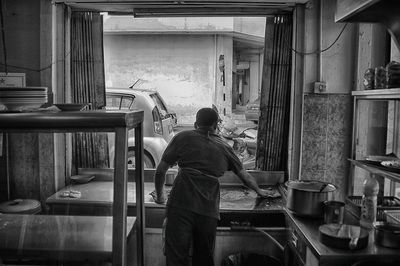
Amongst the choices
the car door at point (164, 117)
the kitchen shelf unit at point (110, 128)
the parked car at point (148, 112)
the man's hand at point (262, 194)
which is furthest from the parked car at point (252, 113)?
the kitchen shelf unit at point (110, 128)

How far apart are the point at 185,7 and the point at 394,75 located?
2.39m

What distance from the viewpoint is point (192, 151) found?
3.55 m

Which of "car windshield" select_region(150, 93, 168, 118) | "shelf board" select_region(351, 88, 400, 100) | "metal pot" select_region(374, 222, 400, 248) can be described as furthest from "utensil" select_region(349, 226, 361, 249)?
"car windshield" select_region(150, 93, 168, 118)

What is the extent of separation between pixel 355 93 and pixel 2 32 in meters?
3.78

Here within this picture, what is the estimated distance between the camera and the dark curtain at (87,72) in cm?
456

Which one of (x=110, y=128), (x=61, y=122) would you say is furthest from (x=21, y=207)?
(x=110, y=128)

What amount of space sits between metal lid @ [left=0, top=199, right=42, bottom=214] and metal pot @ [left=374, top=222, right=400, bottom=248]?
3069 millimetres

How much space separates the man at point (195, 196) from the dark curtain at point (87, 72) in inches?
59.4

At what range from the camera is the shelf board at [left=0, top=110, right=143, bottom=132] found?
6.84ft

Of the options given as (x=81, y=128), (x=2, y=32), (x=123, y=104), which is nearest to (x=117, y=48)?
(x=123, y=104)

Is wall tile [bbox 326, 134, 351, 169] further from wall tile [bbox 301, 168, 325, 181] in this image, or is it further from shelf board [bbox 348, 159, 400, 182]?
shelf board [bbox 348, 159, 400, 182]

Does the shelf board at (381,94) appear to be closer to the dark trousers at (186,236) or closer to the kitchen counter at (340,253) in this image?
the kitchen counter at (340,253)

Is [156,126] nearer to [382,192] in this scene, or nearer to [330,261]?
[382,192]

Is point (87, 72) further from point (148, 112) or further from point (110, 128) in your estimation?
point (110, 128)
